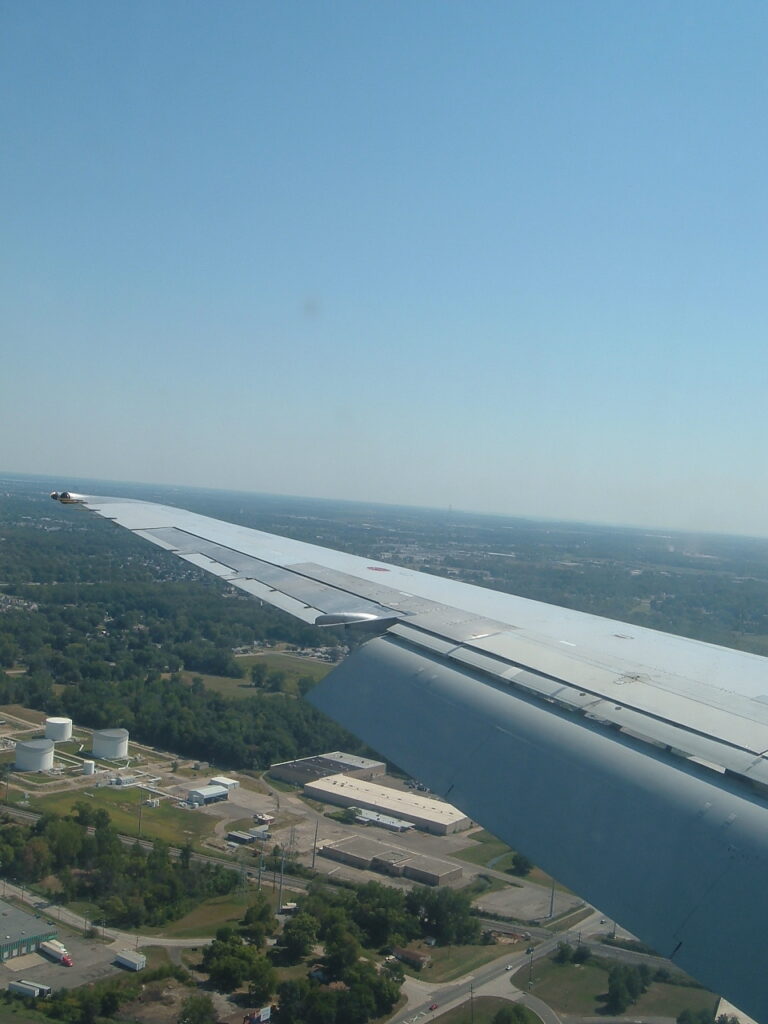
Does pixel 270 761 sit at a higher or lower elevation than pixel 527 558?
lower

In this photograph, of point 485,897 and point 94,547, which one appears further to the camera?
point 94,547

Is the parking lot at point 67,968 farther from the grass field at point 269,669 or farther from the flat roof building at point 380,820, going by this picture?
the grass field at point 269,669

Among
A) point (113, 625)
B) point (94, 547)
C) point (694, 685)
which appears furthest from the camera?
point (94, 547)

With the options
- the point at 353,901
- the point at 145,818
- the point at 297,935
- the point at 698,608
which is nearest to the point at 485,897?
the point at 353,901

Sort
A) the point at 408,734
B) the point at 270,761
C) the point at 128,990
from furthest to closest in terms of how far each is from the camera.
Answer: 1. the point at 270,761
2. the point at 128,990
3. the point at 408,734

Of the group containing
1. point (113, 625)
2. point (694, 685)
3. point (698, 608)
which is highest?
point (694, 685)

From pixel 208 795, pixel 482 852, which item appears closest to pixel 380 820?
pixel 482 852

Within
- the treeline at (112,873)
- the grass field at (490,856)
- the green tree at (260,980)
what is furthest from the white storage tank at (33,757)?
the green tree at (260,980)

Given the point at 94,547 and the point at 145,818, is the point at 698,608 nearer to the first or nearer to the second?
the point at 145,818

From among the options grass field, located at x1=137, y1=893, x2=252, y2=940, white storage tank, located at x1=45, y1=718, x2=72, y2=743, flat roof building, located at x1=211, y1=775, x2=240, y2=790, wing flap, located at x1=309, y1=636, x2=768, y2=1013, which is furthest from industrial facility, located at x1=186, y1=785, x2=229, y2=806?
wing flap, located at x1=309, y1=636, x2=768, y2=1013
